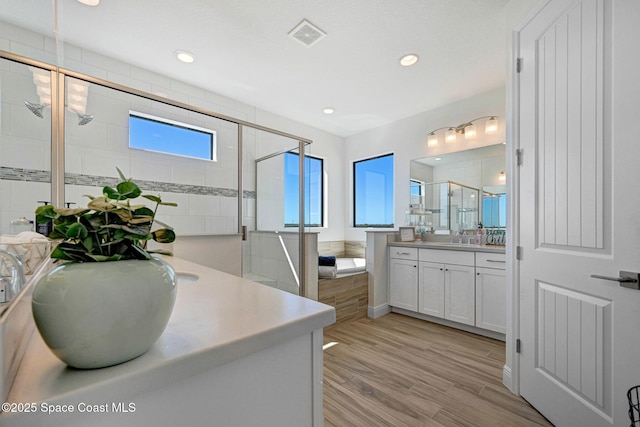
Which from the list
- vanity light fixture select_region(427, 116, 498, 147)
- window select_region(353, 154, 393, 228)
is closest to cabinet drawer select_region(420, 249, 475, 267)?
window select_region(353, 154, 393, 228)

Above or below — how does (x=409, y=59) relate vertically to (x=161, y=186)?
above

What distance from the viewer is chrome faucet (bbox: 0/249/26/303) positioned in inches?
15.4

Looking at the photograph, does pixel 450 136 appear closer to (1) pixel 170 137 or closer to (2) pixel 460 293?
(2) pixel 460 293

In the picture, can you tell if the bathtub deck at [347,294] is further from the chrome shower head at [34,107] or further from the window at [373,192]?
the chrome shower head at [34,107]

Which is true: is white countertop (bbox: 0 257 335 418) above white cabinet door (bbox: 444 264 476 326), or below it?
above

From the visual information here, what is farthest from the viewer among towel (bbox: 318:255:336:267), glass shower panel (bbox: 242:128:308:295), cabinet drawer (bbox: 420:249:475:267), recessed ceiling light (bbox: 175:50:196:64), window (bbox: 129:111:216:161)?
towel (bbox: 318:255:336:267)

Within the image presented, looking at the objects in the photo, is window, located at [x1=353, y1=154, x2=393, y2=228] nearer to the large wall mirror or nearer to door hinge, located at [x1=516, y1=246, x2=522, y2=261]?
the large wall mirror

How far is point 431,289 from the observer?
9.32 feet

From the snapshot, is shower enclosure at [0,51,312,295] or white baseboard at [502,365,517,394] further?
shower enclosure at [0,51,312,295]

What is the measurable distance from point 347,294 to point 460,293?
3.59 ft

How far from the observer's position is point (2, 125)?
454mm

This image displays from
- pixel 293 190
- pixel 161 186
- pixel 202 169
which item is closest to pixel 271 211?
pixel 293 190

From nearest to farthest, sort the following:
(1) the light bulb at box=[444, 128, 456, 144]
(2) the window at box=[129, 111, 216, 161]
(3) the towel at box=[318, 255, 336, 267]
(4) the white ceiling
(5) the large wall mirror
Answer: (4) the white ceiling, (2) the window at box=[129, 111, 216, 161], (5) the large wall mirror, (3) the towel at box=[318, 255, 336, 267], (1) the light bulb at box=[444, 128, 456, 144]

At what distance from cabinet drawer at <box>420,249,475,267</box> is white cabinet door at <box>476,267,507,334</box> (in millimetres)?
119
